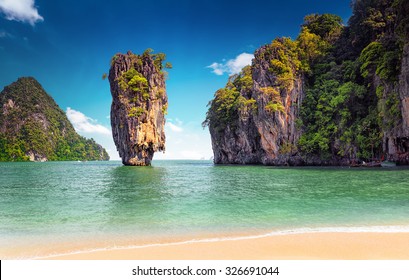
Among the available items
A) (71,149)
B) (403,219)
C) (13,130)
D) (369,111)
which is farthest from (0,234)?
(71,149)

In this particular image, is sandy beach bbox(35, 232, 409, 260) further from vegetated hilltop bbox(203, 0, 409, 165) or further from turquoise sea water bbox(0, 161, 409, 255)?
vegetated hilltop bbox(203, 0, 409, 165)

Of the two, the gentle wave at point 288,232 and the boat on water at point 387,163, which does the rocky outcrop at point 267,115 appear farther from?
the gentle wave at point 288,232

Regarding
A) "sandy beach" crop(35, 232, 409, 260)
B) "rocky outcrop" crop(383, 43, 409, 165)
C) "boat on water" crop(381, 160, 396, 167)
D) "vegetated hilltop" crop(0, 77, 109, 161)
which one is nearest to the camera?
"sandy beach" crop(35, 232, 409, 260)

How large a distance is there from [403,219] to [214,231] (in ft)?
14.6

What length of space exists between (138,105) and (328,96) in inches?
963

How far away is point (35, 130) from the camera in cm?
9406

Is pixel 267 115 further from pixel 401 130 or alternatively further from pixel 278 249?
pixel 278 249

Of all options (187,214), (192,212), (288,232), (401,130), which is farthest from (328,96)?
(288,232)

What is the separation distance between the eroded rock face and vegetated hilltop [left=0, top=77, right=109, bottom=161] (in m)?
59.5

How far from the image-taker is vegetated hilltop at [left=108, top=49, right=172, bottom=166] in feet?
131

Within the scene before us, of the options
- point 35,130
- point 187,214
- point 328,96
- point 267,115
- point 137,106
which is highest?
point 35,130

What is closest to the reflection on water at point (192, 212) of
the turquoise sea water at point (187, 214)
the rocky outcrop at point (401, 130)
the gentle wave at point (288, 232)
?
the turquoise sea water at point (187, 214)

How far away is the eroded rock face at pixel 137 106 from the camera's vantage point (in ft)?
131

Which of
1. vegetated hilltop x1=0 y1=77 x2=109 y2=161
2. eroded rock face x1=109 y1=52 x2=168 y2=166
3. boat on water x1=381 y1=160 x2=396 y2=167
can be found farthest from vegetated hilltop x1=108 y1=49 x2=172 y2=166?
vegetated hilltop x1=0 y1=77 x2=109 y2=161
